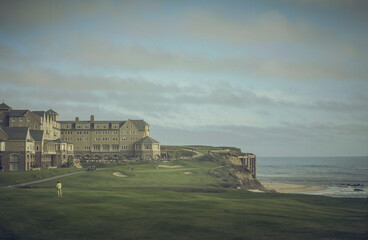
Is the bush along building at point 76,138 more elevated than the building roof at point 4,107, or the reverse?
the building roof at point 4,107

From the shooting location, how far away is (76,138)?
464ft


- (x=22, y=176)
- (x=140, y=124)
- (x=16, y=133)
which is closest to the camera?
(x=22, y=176)

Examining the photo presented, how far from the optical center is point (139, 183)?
81.5 metres

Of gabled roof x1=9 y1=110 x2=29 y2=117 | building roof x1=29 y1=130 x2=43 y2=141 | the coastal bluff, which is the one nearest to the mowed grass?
the coastal bluff

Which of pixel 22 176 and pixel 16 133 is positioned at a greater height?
pixel 16 133

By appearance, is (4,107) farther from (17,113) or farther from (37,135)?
(37,135)

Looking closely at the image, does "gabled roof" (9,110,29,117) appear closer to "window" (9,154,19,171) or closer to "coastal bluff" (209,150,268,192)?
"window" (9,154,19,171)

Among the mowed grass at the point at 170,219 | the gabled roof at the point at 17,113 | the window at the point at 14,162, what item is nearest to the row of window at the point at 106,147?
the gabled roof at the point at 17,113

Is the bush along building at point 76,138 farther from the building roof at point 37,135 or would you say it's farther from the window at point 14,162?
the window at point 14,162

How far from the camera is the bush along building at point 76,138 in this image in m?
110

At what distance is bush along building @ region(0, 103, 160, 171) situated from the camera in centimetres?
10961

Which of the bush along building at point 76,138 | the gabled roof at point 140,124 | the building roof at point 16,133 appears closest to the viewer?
the building roof at point 16,133

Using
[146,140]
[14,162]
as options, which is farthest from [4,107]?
[146,140]

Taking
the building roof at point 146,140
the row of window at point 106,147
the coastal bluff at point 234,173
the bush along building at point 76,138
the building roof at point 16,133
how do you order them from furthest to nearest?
the row of window at point 106,147
the building roof at point 146,140
the bush along building at point 76,138
the coastal bluff at point 234,173
the building roof at point 16,133
